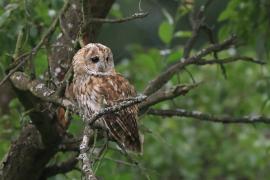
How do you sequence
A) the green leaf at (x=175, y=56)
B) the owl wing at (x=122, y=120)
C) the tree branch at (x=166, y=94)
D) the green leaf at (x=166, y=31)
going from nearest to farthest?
the owl wing at (x=122, y=120) < the tree branch at (x=166, y=94) < the green leaf at (x=175, y=56) < the green leaf at (x=166, y=31)

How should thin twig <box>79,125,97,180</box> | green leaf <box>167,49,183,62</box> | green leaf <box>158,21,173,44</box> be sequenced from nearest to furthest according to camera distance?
thin twig <box>79,125,97,180</box> → green leaf <box>167,49,183,62</box> → green leaf <box>158,21,173,44</box>

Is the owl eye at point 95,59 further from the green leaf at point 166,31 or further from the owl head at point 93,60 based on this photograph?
the green leaf at point 166,31

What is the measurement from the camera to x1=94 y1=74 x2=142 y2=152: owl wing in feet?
15.6

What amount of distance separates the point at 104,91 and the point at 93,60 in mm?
213

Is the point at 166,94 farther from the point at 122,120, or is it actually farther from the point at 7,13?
the point at 7,13

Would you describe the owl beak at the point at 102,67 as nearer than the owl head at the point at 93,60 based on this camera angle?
No

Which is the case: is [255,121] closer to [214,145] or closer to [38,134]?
[38,134]

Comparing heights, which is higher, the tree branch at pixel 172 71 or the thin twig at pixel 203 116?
the tree branch at pixel 172 71

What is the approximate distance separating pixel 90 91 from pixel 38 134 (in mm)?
411

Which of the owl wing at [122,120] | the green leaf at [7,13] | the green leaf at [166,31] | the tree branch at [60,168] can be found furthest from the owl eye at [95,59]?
the green leaf at [166,31]

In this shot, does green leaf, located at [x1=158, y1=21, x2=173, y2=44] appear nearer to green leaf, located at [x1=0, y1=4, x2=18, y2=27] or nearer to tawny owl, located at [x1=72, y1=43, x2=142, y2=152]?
tawny owl, located at [x1=72, y1=43, x2=142, y2=152]

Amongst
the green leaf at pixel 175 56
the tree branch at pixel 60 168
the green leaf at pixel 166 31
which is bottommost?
the tree branch at pixel 60 168

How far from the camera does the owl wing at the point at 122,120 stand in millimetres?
4746

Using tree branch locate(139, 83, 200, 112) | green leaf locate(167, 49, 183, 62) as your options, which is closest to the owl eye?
tree branch locate(139, 83, 200, 112)
